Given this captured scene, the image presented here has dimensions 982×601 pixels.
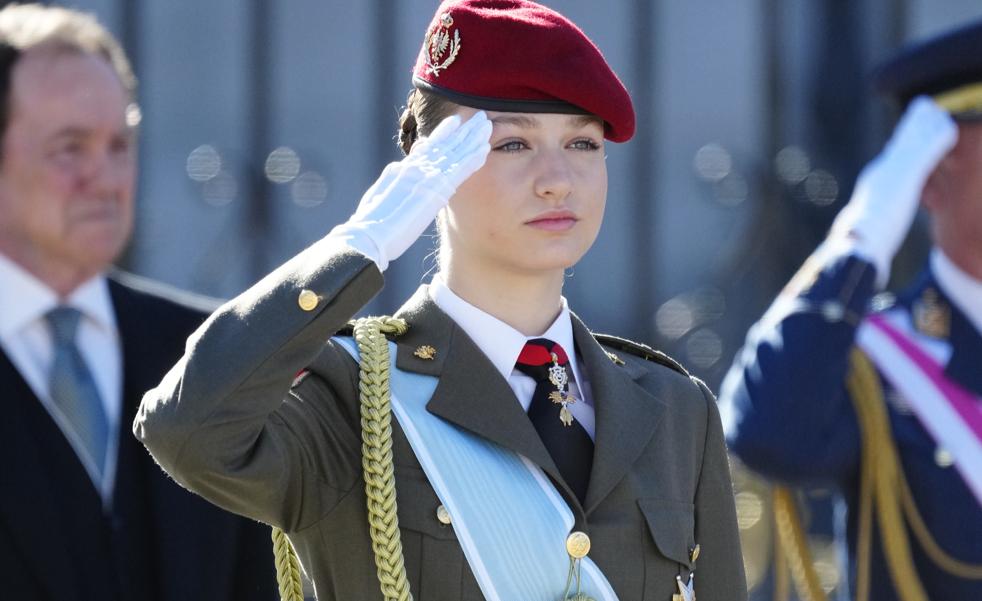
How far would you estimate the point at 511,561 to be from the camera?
2.14 metres

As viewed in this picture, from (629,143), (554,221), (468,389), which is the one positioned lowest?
(629,143)

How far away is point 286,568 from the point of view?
7.39 ft

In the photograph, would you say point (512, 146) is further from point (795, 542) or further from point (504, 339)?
point (795, 542)

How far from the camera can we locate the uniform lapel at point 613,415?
2.22 m

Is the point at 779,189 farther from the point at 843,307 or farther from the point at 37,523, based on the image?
the point at 37,523

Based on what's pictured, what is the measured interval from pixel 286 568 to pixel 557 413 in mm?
364

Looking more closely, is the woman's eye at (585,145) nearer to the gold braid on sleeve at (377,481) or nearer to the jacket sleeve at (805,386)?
the gold braid on sleeve at (377,481)

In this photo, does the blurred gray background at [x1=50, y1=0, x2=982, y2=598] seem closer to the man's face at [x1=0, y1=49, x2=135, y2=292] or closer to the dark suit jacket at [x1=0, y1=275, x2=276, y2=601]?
the man's face at [x1=0, y1=49, x2=135, y2=292]

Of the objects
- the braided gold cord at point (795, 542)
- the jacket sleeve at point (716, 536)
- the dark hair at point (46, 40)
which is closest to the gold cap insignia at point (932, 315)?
the braided gold cord at point (795, 542)

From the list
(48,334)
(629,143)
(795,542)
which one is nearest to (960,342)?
(795,542)

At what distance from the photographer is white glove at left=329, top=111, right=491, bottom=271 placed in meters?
2.07

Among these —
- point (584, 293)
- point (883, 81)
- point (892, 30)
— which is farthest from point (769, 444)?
A: point (892, 30)

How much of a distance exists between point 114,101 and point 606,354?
41.0 inches

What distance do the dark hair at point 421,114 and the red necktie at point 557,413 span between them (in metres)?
0.29
